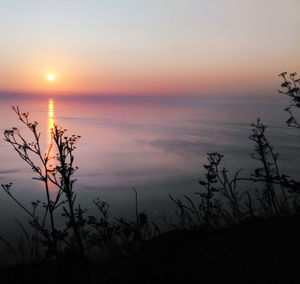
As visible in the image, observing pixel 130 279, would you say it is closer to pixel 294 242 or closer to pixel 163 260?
pixel 163 260

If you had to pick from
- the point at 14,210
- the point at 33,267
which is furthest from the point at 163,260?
the point at 14,210

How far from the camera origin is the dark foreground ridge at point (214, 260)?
2992mm

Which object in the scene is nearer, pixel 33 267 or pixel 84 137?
pixel 33 267

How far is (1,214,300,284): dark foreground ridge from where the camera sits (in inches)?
118

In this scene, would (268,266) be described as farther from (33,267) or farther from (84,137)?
(84,137)

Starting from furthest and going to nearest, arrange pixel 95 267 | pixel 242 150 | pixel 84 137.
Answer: pixel 84 137 < pixel 242 150 < pixel 95 267

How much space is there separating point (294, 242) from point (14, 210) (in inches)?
1316

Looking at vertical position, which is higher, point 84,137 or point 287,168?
point 84,137

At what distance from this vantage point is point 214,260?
138 inches

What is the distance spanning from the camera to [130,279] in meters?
3.56

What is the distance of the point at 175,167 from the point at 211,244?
54.8 metres

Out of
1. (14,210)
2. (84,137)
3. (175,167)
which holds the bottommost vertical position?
(14,210)

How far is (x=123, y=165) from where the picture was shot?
64.8 meters

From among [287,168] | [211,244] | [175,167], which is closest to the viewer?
[211,244]
